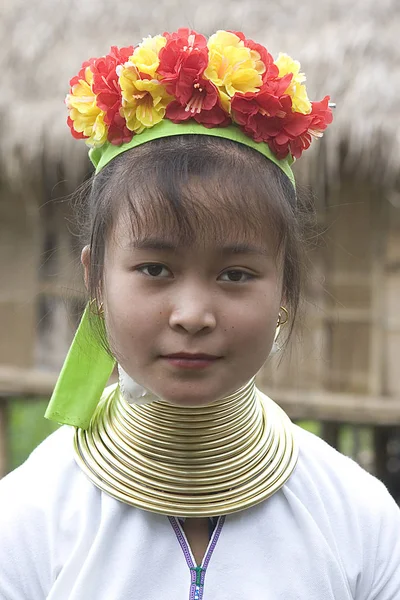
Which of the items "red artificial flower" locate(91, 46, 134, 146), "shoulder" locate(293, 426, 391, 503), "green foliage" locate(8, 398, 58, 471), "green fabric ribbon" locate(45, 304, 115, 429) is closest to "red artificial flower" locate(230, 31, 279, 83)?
"red artificial flower" locate(91, 46, 134, 146)

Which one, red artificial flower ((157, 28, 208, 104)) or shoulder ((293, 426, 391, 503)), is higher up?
red artificial flower ((157, 28, 208, 104))

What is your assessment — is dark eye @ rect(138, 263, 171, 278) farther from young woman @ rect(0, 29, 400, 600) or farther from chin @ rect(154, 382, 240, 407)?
chin @ rect(154, 382, 240, 407)

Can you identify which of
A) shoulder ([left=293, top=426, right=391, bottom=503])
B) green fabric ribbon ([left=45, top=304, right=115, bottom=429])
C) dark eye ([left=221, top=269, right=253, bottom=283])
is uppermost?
dark eye ([left=221, top=269, right=253, bottom=283])

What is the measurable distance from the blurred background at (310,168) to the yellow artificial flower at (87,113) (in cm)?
286

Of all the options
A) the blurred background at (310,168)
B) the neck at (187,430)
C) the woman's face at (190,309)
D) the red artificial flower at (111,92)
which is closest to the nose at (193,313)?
the woman's face at (190,309)

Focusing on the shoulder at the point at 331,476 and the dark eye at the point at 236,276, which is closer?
the dark eye at the point at 236,276

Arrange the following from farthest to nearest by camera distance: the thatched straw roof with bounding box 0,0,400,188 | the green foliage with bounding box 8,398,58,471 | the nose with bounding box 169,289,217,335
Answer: the green foliage with bounding box 8,398,58,471
the thatched straw roof with bounding box 0,0,400,188
the nose with bounding box 169,289,217,335

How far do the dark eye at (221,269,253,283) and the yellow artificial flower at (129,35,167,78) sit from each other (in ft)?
1.35

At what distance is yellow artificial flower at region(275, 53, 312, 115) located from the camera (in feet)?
5.34

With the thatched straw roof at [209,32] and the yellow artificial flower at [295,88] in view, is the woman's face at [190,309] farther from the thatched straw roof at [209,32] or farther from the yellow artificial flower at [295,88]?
the thatched straw roof at [209,32]

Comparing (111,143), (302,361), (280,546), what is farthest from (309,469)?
(302,361)

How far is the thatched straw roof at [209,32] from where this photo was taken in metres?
4.52

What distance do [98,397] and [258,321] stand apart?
0.46m

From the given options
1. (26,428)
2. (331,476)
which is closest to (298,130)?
(331,476)
